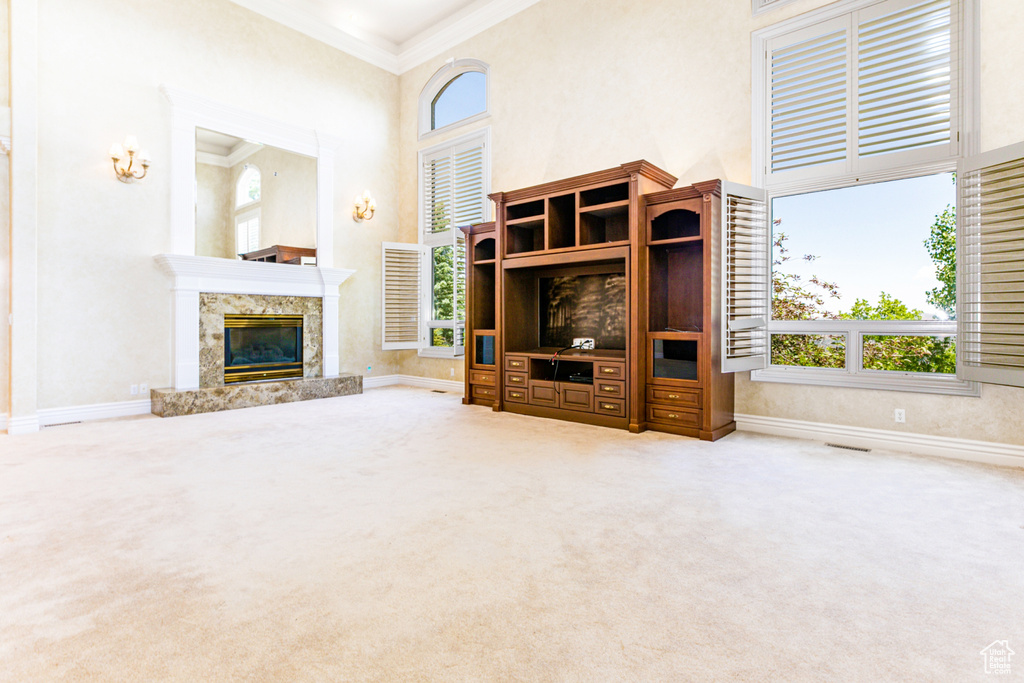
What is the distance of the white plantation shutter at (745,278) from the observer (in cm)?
414

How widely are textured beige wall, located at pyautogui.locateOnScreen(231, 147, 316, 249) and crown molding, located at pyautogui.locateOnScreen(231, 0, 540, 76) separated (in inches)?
67.7

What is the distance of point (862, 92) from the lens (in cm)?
402

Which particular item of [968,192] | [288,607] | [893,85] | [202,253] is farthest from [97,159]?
[968,192]

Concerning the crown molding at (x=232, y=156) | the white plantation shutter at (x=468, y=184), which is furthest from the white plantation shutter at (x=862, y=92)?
the crown molding at (x=232, y=156)

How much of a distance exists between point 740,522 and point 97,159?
6.51m

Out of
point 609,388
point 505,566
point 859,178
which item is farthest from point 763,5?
point 505,566

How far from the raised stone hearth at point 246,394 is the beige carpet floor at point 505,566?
5.11 ft

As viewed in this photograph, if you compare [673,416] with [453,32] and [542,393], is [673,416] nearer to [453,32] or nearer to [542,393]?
[542,393]

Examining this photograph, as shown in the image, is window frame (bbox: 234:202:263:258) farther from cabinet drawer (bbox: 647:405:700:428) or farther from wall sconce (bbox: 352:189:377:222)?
cabinet drawer (bbox: 647:405:700:428)

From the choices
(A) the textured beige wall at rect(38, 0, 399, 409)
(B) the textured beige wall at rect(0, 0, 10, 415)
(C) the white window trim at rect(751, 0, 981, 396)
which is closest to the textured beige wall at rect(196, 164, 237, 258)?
(A) the textured beige wall at rect(38, 0, 399, 409)

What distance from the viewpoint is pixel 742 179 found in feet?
15.1

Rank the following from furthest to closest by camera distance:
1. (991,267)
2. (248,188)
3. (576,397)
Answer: (248,188) → (576,397) → (991,267)

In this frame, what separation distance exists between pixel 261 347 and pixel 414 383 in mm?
2228

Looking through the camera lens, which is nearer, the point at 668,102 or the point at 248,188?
the point at 668,102
